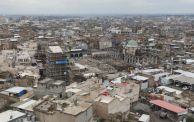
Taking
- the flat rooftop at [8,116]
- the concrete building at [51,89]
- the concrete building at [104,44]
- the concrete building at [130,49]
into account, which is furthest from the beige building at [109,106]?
the concrete building at [104,44]

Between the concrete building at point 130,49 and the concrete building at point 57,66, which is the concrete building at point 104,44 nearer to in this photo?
the concrete building at point 130,49

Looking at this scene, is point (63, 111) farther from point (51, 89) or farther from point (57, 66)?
point (57, 66)

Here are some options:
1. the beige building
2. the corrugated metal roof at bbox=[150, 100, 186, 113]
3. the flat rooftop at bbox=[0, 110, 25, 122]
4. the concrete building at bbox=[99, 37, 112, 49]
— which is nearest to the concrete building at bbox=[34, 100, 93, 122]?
the flat rooftop at bbox=[0, 110, 25, 122]

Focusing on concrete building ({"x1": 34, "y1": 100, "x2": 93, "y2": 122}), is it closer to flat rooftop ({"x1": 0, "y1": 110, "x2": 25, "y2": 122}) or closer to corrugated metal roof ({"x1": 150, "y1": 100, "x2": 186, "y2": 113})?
flat rooftop ({"x1": 0, "y1": 110, "x2": 25, "y2": 122})

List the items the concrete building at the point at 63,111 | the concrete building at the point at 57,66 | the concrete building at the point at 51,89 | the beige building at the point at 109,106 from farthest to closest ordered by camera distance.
→ the concrete building at the point at 57,66
the concrete building at the point at 51,89
the beige building at the point at 109,106
the concrete building at the point at 63,111

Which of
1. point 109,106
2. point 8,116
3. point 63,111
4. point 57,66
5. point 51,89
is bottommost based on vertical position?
point 109,106

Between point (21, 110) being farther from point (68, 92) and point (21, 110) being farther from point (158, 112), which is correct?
point (158, 112)

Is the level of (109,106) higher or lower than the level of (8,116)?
lower

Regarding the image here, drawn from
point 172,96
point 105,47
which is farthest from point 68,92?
point 105,47

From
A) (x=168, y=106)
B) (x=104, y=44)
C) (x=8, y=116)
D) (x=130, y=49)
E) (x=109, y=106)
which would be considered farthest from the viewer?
(x=104, y=44)

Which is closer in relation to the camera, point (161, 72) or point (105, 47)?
point (161, 72)

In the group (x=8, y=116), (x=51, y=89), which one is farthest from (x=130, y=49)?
(x=8, y=116)
